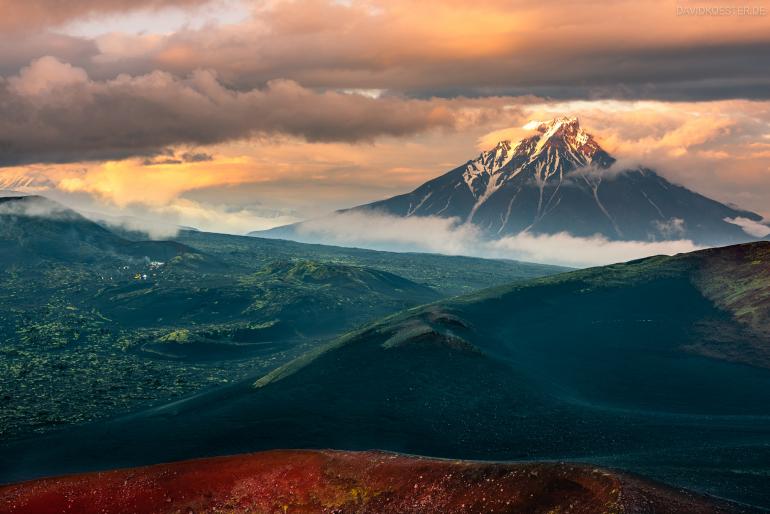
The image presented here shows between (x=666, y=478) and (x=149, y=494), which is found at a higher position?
(x=666, y=478)

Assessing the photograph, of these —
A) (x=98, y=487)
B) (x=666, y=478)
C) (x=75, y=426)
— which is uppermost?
(x=666, y=478)

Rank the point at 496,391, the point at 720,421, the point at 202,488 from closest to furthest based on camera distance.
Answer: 1. the point at 202,488
2. the point at 720,421
3. the point at 496,391

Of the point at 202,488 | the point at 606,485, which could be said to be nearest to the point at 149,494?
the point at 202,488

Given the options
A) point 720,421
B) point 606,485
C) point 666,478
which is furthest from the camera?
point 720,421

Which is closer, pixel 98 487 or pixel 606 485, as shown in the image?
pixel 606 485

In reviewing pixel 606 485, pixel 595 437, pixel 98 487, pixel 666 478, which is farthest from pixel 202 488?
pixel 595 437

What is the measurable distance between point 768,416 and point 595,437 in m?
50.3

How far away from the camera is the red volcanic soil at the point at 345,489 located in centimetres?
9179

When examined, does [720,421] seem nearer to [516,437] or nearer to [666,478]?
[516,437]

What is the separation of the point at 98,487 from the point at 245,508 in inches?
1097

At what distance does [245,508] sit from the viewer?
111 metres

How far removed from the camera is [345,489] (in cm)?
11119

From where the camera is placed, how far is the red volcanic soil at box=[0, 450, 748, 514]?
9179cm

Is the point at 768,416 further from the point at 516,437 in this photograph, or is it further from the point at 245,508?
the point at 245,508
